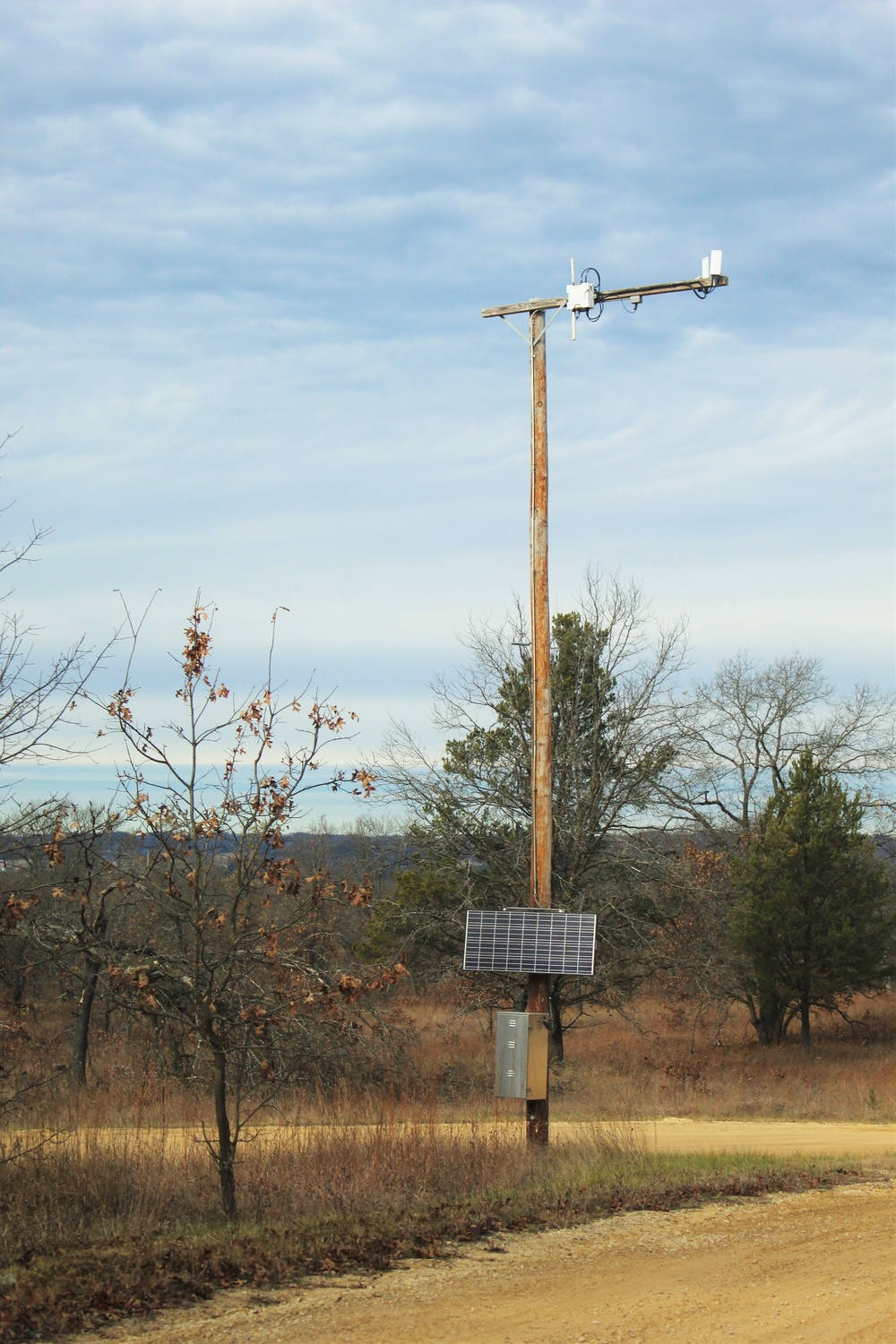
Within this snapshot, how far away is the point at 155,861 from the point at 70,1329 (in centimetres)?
278

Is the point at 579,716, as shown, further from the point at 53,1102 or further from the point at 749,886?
the point at 53,1102

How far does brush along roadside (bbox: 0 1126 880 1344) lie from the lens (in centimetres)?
609

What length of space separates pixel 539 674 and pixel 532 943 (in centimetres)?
248

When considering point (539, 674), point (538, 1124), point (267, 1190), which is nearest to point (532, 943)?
point (538, 1124)

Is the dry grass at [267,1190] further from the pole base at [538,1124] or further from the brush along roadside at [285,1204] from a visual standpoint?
the pole base at [538,1124]

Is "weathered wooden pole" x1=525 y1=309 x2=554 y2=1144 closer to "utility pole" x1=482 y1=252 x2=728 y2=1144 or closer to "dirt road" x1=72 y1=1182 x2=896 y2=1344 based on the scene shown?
"utility pole" x1=482 y1=252 x2=728 y2=1144

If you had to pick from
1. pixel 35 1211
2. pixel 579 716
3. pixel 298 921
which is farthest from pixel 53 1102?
pixel 579 716

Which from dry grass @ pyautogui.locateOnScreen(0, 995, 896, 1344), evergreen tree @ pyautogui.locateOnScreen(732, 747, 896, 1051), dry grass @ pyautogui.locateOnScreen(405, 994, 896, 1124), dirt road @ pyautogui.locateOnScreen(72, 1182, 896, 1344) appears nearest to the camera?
dirt road @ pyautogui.locateOnScreen(72, 1182, 896, 1344)

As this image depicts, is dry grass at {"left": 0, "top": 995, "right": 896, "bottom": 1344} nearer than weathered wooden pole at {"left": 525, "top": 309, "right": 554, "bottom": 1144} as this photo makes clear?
Yes

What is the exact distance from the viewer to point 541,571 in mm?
10977

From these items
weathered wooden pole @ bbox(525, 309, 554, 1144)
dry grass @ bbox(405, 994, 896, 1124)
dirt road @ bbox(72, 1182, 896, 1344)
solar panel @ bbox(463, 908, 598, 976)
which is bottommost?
dry grass @ bbox(405, 994, 896, 1124)

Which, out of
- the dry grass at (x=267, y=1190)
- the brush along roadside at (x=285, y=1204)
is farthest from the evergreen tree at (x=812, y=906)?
the brush along roadside at (x=285, y=1204)

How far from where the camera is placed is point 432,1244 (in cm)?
725

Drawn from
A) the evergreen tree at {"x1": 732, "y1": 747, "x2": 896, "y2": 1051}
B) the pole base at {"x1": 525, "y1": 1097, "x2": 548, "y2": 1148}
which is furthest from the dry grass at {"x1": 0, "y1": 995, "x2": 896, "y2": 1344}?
the evergreen tree at {"x1": 732, "y1": 747, "x2": 896, "y2": 1051}
